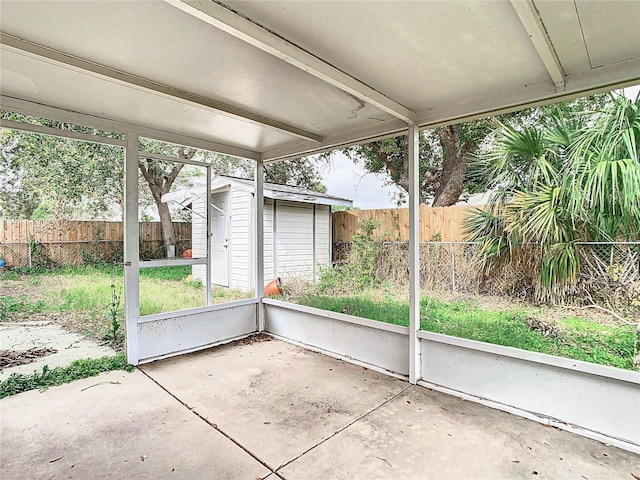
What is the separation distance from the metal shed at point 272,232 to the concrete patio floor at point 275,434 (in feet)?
9.51

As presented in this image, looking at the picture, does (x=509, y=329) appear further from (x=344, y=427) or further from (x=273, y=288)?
(x=273, y=288)

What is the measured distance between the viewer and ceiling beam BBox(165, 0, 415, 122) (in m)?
1.45

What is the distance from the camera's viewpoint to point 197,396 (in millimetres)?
2676

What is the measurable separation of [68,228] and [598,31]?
219 inches

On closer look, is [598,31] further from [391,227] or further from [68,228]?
[68,228]

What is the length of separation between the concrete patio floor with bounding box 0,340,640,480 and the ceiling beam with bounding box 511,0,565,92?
7.47 feet

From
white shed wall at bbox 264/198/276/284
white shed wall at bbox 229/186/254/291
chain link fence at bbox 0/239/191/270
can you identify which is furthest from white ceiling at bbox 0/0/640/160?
white shed wall at bbox 264/198/276/284

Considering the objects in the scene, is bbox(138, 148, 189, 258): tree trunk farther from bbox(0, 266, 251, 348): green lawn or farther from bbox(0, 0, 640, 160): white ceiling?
bbox(0, 0, 640, 160): white ceiling

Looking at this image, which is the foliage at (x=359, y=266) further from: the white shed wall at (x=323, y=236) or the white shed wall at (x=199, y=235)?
the white shed wall at (x=199, y=235)

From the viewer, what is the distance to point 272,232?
627 centimetres

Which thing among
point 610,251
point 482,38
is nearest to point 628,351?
point 610,251

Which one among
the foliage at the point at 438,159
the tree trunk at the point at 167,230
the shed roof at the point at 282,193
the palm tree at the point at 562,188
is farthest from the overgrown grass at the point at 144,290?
the palm tree at the point at 562,188

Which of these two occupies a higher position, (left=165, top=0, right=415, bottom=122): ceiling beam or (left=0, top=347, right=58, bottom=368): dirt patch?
(left=165, top=0, right=415, bottom=122): ceiling beam

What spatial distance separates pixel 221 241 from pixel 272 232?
98 centimetres
